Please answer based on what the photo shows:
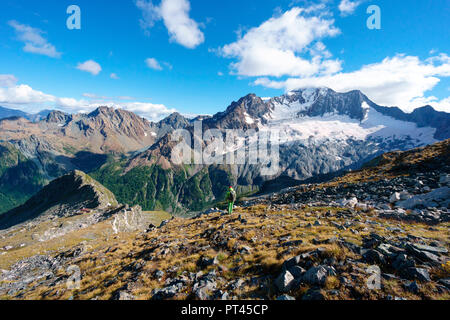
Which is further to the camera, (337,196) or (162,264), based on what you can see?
(337,196)

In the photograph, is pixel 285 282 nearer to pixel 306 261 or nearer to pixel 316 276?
pixel 316 276

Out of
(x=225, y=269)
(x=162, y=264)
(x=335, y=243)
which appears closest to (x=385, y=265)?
(x=335, y=243)

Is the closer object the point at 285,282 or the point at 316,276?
the point at 316,276

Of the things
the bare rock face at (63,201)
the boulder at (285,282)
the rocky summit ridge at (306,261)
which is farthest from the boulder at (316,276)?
the bare rock face at (63,201)

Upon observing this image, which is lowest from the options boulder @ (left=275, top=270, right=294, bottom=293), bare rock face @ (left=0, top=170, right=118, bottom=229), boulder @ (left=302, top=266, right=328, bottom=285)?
bare rock face @ (left=0, top=170, right=118, bottom=229)

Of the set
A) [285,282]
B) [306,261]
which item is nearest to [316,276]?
[285,282]

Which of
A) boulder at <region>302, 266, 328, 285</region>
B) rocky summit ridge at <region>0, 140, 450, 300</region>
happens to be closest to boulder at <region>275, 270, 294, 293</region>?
rocky summit ridge at <region>0, 140, 450, 300</region>

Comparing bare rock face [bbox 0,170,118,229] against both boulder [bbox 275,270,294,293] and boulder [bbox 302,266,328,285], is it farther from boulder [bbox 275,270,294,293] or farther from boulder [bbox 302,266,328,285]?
boulder [bbox 302,266,328,285]
